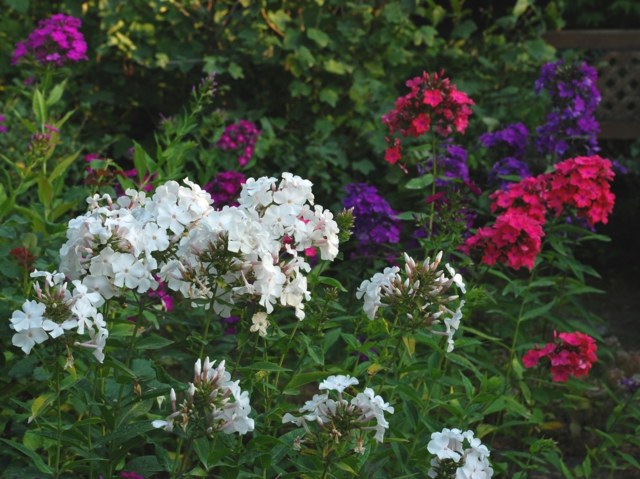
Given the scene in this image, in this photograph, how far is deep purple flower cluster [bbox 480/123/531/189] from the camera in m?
4.18

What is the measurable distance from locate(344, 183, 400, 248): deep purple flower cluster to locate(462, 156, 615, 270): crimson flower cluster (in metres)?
0.41

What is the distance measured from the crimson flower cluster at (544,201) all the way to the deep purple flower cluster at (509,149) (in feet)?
1.36

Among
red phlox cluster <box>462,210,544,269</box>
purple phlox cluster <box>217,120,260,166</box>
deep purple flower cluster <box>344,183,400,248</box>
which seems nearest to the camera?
red phlox cluster <box>462,210,544,269</box>

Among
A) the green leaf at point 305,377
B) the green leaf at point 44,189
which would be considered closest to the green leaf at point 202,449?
the green leaf at point 305,377

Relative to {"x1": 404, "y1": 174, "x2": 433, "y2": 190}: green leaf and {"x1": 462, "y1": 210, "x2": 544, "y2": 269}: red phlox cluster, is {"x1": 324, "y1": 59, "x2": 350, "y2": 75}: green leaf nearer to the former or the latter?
{"x1": 404, "y1": 174, "x2": 433, "y2": 190}: green leaf

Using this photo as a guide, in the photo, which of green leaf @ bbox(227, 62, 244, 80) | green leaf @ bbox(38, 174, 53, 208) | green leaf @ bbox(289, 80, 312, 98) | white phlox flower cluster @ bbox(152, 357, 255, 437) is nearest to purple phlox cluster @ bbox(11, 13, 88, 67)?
green leaf @ bbox(38, 174, 53, 208)

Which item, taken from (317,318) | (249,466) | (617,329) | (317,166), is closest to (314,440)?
(317,318)

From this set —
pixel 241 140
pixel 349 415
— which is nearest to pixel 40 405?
pixel 349 415

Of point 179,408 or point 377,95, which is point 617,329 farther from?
point 179,408

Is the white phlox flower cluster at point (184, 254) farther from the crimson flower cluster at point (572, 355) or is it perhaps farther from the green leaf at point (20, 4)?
the green leaf at point (20, 4)

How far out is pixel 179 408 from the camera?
2.07 m

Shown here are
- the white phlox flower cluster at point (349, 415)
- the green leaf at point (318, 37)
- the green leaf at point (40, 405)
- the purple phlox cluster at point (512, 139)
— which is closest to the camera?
the white phlox flower cluster at point (349, 415)

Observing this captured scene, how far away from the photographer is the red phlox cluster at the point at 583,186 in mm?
3533

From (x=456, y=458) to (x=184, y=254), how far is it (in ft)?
2.41
